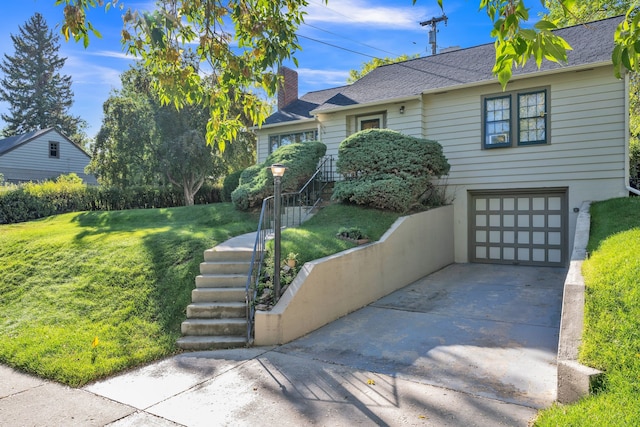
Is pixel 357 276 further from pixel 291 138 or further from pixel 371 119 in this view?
pixel 291 138

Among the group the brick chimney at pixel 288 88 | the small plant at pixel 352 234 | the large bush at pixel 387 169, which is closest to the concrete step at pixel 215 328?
the small plant at pixel 352 234

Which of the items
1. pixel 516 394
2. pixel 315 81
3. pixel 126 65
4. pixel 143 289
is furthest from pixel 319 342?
pixel 126 65

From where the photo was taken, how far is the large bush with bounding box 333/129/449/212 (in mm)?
9539

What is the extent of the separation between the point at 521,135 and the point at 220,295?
8.35 m

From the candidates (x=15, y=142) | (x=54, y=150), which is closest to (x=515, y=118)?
(x=54, y=150)

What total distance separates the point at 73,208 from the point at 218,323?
12.6 metres

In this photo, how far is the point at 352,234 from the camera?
313 inches

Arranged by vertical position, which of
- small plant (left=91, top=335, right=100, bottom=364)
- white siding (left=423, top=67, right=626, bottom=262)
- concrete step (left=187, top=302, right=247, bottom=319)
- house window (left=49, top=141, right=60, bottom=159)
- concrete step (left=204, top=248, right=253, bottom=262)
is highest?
house window (left=49, top=141, right=60, bottom=159)

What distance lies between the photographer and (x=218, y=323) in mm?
5797

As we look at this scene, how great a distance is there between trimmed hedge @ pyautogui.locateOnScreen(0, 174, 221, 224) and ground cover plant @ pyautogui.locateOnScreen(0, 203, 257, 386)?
383cm

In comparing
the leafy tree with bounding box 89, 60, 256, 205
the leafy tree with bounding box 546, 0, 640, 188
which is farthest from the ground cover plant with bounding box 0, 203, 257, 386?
the leafy tree with bounding box 546, 0, 640, 188

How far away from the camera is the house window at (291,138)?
46.8 ft

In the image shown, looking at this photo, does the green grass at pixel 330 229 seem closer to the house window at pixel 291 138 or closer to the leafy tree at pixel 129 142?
the house window at pixel 291 138

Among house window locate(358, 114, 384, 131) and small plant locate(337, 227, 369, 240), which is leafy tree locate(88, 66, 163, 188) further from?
small plant locate(337, 227, 369, 240)
